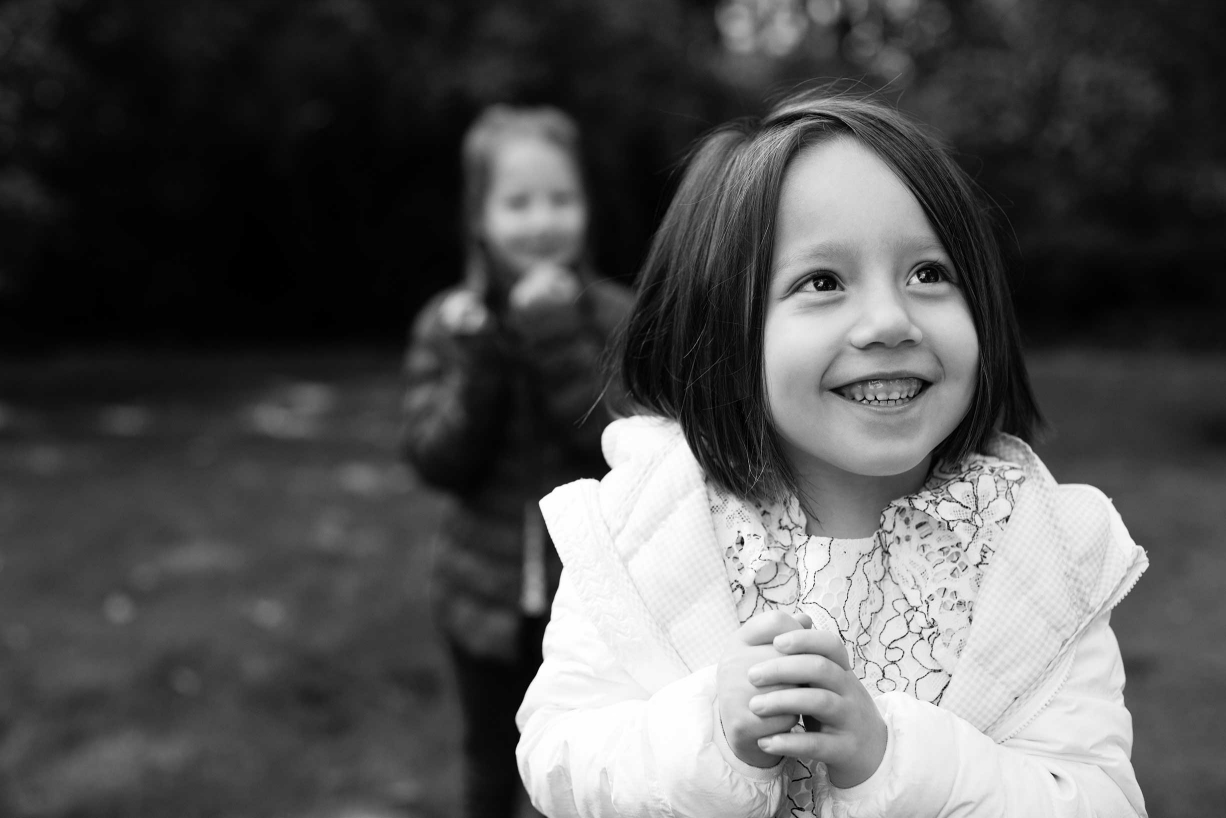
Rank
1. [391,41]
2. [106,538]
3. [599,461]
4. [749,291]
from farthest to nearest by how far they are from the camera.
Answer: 1. [391,41]
2. [106,538]
3. [599,461]
4. [749,291]

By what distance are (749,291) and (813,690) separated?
0.47m

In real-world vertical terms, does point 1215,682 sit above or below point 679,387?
below

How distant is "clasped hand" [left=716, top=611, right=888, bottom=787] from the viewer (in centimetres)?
116

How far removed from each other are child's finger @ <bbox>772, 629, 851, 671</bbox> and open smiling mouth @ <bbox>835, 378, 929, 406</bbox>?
29 cm

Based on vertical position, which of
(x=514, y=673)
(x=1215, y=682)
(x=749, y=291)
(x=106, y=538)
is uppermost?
(x=749, y=291)

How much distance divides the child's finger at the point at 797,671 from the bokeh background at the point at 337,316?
0.67m

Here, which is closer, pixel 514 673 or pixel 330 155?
pixel 514 673

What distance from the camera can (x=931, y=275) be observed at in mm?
1352

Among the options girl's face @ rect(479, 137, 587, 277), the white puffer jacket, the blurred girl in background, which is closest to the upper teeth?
the white puffer jacket

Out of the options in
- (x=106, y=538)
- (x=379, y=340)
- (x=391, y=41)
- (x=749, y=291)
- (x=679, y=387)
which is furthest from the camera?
(x=379, y=340)

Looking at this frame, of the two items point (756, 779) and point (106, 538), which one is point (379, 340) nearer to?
point (106, 538)

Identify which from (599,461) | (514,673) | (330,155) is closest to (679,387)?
(599,461)

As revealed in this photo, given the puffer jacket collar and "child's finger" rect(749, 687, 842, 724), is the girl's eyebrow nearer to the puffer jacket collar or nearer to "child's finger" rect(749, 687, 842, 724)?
the puffer jacket collar

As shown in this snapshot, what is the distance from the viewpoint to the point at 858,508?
4.77ft
